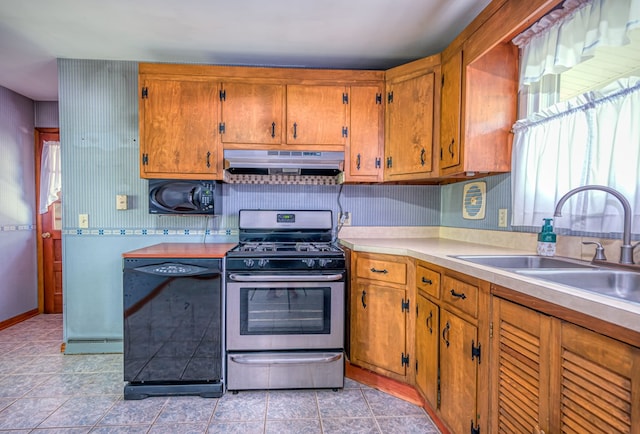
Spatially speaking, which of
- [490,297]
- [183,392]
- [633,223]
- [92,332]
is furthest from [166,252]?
[633,223]

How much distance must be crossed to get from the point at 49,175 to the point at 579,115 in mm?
4851

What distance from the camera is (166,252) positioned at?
6.86 ft

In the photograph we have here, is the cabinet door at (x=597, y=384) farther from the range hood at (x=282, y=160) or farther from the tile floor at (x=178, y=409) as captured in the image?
the range hood at (x=282, y=160)

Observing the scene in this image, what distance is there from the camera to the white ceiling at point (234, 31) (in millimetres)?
1910

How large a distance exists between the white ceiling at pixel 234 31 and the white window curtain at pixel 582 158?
871 millimetres

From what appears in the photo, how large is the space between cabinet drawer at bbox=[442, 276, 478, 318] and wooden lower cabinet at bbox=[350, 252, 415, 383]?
1.21 feet

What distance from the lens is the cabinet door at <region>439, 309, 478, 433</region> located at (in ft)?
4.57

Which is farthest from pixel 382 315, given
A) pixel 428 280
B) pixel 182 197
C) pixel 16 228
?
pixel 16 228

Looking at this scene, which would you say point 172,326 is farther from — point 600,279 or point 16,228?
point 16,228

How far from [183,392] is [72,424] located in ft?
1.86

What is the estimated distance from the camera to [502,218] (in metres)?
2.05

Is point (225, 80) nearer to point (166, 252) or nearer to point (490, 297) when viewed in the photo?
point (166, 252)

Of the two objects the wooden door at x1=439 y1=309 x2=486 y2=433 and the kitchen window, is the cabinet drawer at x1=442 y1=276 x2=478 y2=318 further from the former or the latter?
the kitchen window

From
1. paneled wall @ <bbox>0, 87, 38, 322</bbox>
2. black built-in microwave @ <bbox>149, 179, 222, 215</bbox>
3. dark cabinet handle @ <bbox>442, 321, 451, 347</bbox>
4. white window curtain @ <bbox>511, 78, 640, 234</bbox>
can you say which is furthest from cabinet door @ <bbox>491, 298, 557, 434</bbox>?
paneled wall @ <bbox>0, 87, 38, 322</bbox>
